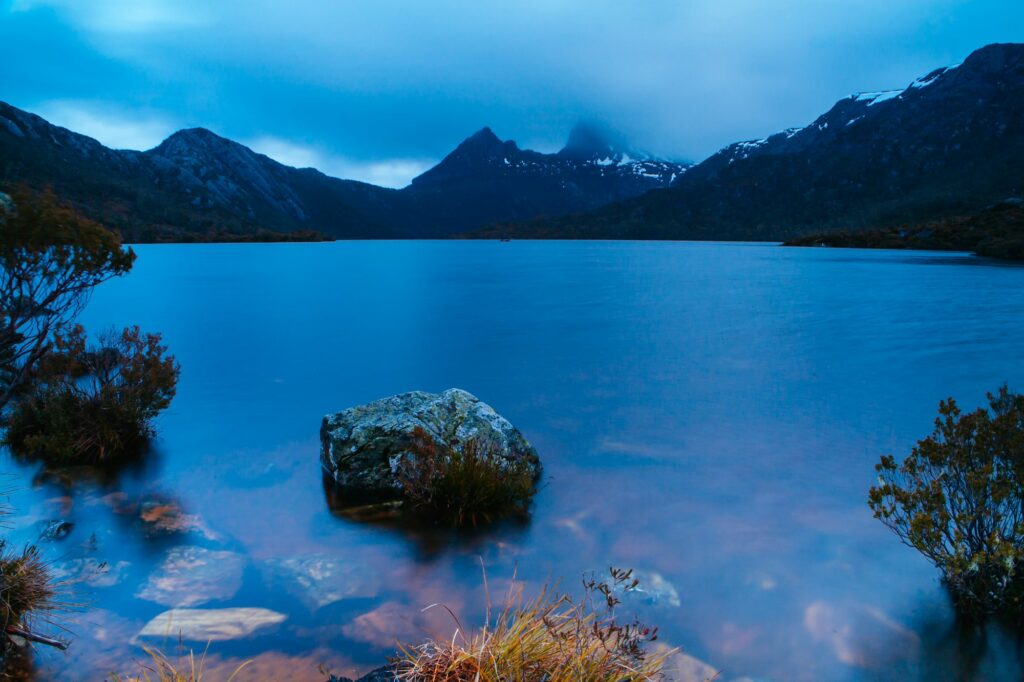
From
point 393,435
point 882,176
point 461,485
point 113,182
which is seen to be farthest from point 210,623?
point 882,176

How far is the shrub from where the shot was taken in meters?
5.08

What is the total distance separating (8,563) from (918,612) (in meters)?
7.56

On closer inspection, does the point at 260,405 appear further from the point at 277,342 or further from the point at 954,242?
the point at 954,242

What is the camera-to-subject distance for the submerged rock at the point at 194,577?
5602mm

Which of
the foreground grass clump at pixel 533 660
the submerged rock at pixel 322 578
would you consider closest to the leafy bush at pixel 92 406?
the submerged rock at pixel 322 578

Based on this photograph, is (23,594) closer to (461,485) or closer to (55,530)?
(55,530)

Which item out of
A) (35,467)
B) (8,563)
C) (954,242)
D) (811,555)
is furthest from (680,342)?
(954,242)

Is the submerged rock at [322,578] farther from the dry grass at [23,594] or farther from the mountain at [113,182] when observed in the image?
the mountain at [113,182]

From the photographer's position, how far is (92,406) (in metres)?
9.60

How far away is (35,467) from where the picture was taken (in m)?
8.76

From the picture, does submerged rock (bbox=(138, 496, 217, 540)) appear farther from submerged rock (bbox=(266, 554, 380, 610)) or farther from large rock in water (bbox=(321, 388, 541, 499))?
large rock in water (bbox=(321, 388, 541, 499))

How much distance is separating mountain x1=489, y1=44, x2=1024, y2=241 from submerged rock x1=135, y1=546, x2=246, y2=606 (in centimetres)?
13422

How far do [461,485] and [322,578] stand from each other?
74.2 inches

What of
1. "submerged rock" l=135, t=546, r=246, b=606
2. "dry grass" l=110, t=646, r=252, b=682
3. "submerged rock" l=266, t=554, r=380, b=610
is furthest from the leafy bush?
"dry grass" l=110, t=646, r=252, b=682
